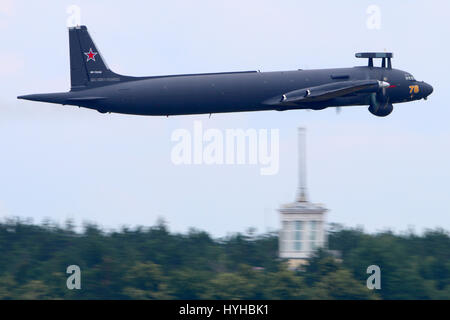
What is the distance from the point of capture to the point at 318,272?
156625 mm

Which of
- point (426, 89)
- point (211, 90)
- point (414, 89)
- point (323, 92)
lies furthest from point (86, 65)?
point (426, 89)

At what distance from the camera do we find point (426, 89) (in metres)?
87.2

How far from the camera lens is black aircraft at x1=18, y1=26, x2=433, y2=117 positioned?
261 feet

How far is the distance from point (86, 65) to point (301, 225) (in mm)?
71938

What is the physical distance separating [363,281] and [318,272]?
9846 mm

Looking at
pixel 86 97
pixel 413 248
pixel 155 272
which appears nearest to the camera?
pixel 86 97

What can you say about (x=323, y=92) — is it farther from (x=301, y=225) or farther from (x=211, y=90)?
(x=301, y=225)

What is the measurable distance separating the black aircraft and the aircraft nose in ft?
10.9

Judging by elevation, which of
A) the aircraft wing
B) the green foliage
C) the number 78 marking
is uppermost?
the number 78 marking

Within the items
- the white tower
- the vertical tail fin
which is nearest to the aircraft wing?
the vertical tail fin

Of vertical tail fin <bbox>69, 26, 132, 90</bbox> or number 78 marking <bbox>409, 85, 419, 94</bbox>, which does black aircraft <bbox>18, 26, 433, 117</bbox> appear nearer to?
vertical tail fin <bbox>69, 26, 132, 90</bbox>
